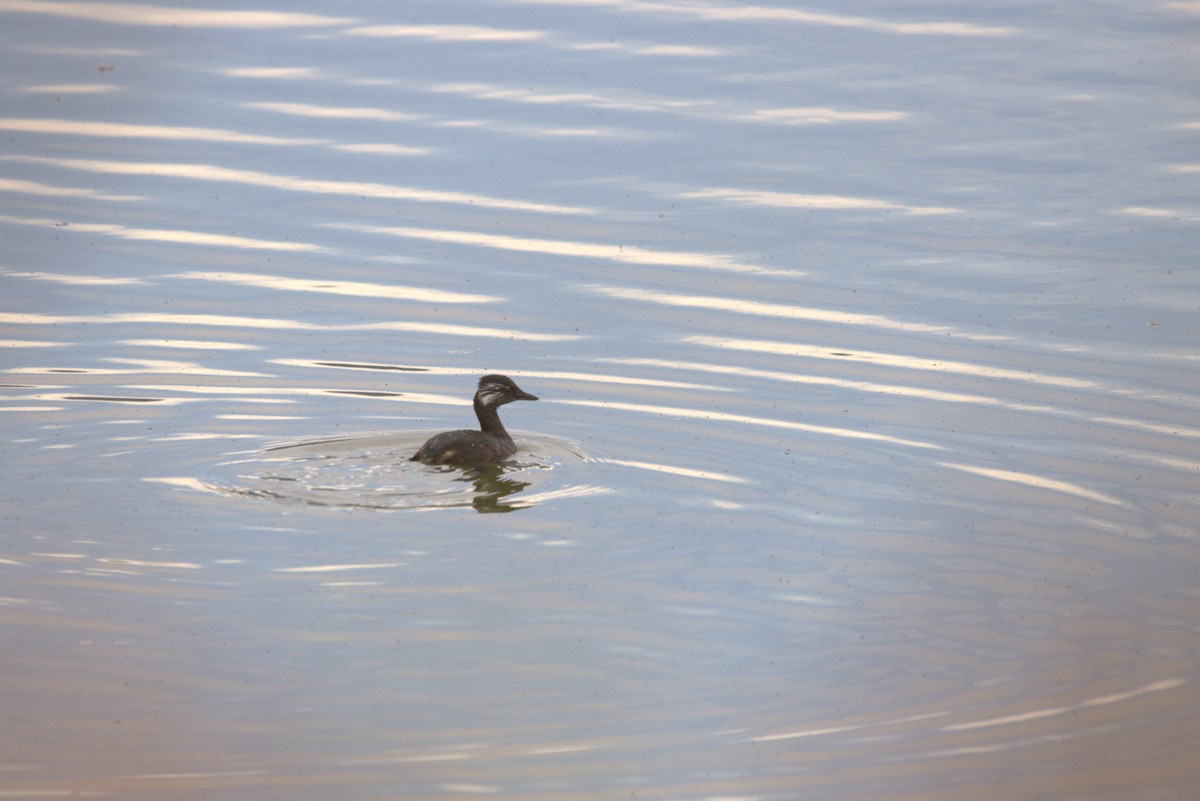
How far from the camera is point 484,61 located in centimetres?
2178

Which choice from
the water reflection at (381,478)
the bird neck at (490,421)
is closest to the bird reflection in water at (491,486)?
the water reflection at (381,478)

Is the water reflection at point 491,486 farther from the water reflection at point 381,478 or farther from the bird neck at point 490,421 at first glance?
the bird neck at point 490,421

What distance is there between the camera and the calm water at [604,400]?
8.12 meters

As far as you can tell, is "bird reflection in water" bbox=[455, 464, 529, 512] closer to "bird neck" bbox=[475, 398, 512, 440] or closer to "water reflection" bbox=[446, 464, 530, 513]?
"water reflection" bbox=[446, 464, 530, 513]

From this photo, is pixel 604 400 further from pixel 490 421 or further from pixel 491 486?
pixel 491 486

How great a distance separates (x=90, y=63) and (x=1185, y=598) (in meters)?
15.7

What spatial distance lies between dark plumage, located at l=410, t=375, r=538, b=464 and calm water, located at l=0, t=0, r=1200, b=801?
4.7 inches

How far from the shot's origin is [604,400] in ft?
42.8

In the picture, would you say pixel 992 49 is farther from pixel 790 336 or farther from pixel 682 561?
pixel 682 561

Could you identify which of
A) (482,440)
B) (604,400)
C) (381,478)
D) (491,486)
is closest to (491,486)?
(491,486)

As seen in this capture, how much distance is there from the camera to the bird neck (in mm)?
12031

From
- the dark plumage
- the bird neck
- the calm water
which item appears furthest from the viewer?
the bird neck

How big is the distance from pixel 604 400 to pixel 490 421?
1185mm

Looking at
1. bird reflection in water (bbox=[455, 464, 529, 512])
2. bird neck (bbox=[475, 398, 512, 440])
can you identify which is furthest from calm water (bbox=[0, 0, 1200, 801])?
bird neck (bbox=[475, 398, 512, 440])
